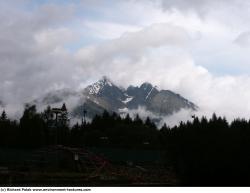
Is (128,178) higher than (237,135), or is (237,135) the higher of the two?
(237,135)

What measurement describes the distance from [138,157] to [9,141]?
3189 centimetres

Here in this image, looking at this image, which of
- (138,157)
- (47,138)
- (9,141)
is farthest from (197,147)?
(47,138)

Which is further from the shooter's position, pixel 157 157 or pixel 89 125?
pixel 89 125

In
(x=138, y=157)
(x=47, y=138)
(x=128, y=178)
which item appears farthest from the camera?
(x=47, y=138)

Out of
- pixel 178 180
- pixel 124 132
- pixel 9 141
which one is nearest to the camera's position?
pixel 178 180

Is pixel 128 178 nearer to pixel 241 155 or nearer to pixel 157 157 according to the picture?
pixel 241 155

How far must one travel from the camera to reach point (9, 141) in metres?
104

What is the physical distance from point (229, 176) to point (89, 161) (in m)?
31.4

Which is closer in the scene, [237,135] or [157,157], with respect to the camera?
[237,135]

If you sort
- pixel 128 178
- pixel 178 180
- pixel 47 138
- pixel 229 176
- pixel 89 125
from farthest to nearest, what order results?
pixel 89 125 → pixel 47 138 → pixel 128 178 → pixel 178 180 → pixel 229 176

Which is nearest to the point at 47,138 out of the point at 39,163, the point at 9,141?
the point at 9,141

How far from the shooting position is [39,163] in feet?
235

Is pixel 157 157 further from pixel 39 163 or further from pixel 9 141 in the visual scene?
pixel 9 141

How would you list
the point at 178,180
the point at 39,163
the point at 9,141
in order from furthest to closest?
the point at 9,141 → the point at 39,163 → the point at 178,180
